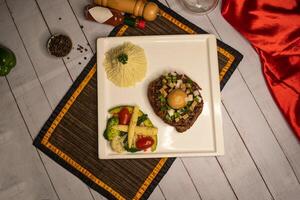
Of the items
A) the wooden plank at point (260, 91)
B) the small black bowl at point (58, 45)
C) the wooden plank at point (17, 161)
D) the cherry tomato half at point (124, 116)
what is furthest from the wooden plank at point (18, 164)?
the wooden plank at point (260, 91)

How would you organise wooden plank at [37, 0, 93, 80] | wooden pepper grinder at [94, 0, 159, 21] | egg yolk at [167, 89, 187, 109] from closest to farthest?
egg yolk at [167, 89, 187, 109]
wooden pepper grinder at [94, 0, 159, 21]
wooden plank at [37, 0, 93, 80]

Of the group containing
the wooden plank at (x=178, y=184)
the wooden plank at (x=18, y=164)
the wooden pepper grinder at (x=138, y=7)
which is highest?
the wooden pepper grinder at (x=138, y=7)

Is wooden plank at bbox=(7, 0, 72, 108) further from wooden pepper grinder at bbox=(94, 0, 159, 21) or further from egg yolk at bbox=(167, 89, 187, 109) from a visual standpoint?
egg yolk at bbox=(167, 89, 187, 109)

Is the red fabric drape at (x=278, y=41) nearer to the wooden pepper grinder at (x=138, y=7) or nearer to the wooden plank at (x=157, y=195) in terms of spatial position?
the wooden pepper grinder at (x=138, y=7)

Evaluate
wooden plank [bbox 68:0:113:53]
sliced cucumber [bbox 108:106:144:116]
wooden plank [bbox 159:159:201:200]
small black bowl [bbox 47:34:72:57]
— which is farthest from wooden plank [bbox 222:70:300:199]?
small black bowl [bbox 47:34:72:57]

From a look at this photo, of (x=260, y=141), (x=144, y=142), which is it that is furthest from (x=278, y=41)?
(x=144, y=142)

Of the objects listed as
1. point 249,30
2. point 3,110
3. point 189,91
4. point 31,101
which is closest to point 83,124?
point 31,101
